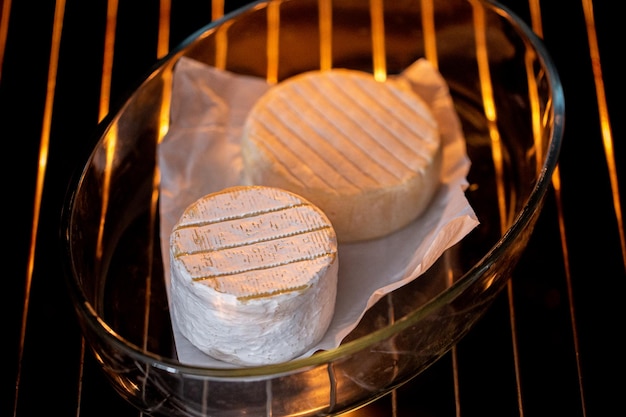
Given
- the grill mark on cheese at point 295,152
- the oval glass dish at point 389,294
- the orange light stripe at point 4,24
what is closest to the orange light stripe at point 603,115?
the oval glass dish at point 389,294

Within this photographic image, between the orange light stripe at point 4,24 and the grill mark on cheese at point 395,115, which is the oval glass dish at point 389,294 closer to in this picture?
the grill mark on cheese at point 395,115

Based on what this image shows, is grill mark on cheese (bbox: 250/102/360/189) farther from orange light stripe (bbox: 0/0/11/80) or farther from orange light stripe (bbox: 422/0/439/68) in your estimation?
orange light stripe (bbox: 0/0/11/80)

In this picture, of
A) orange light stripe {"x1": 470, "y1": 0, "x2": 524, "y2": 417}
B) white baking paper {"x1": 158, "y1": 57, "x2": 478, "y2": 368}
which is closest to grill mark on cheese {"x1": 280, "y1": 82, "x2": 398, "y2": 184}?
white baking paper {"x1": 158, "y1": 57, "x2": 478, "y2": 368}

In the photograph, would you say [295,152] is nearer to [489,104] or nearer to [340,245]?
[340,245]

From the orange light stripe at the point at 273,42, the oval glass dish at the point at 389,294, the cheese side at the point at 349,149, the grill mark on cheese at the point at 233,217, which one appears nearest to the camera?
the oval glass dish at the point at 389,294

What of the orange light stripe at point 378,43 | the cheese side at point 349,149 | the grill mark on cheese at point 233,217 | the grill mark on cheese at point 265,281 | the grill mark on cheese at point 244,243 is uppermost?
the orange light stripe at point 378,43

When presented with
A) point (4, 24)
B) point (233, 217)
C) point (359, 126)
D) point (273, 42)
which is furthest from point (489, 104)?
point (4, 24)
